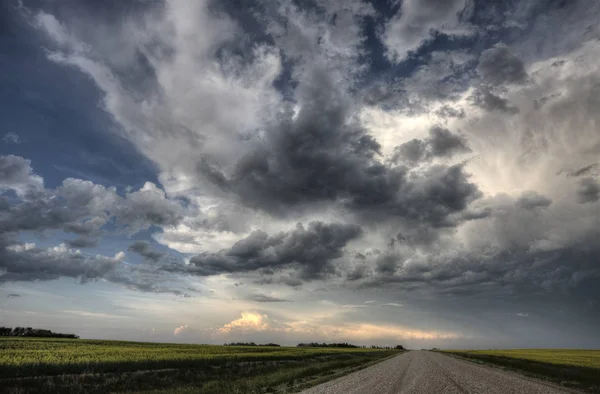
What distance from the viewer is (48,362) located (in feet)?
115

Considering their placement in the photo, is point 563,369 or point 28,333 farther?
point 28,333

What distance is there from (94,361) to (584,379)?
47327mm

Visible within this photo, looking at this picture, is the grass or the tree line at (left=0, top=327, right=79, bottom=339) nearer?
the grass

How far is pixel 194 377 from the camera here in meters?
34.0

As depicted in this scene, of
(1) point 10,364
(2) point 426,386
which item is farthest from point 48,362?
(2) point 426,386

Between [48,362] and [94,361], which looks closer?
[48,362]

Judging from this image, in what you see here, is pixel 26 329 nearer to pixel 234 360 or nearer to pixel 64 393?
pixel 234 360

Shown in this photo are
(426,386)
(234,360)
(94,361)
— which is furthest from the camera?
(234,360)

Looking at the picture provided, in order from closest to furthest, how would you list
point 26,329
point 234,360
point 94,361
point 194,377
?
point 194,377, point 94,361, point 234,360, point 26,329

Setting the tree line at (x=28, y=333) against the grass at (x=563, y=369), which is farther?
the tree line at (x=28, y=333)

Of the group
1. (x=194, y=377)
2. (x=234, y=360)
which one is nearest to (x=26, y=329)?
(x=234, y=360)

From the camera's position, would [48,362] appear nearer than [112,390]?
No

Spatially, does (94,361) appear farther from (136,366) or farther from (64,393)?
(64,393)

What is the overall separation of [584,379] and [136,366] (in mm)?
44118
